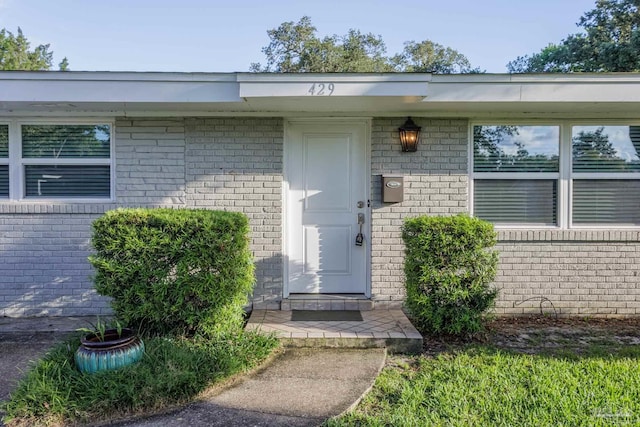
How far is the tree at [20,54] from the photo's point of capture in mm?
21734

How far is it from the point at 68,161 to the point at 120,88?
131 centimetres

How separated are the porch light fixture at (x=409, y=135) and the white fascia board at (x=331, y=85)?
76 cm

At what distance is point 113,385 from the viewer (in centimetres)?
275

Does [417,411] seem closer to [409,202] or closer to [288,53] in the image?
[409,202]

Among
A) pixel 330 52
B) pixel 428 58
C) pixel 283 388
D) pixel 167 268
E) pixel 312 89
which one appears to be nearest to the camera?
pixel 283 388

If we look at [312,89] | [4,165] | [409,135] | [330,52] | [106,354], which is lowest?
[106,354]

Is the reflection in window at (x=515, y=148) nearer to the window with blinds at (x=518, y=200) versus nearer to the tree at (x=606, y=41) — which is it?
the window with blinds at (x=518, y=200)

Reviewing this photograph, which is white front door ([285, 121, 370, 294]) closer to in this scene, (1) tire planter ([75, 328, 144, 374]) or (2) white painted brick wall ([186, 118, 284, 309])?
(2) white painted brick wall ([186, 118, 284, 309])

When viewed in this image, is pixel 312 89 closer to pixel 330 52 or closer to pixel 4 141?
pixel 4 141

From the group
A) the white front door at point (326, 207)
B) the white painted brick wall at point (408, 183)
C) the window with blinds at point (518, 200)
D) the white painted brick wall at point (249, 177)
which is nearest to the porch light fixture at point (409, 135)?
the white painted brick wall at point (408, 183)

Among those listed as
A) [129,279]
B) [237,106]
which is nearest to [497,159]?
[237,106]

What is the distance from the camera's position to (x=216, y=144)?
4891 mm

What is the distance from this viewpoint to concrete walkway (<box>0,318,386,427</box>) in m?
2.66

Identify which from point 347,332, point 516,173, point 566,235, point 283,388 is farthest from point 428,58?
point 283,388
